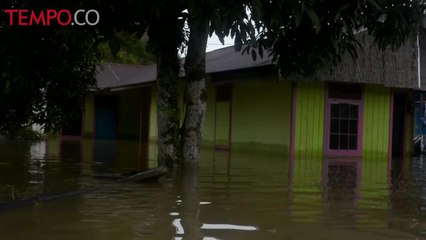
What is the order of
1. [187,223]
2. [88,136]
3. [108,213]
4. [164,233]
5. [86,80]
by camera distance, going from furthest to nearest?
[88,136] → [86,80] → [108,213] → [187,223] → [164,233]

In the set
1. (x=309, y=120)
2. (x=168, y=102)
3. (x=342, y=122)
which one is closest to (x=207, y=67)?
(x=309, y=120)

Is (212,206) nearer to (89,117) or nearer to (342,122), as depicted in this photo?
(342,122)

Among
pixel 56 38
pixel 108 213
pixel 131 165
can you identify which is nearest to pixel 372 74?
→ pixel 131 165

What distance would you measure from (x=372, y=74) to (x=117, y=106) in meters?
16.0

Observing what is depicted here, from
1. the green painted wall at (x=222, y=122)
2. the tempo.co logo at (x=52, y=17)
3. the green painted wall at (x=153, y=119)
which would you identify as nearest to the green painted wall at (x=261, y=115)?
the green painted wall at (x=222, y=122)

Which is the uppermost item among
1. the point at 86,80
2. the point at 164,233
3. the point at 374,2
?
the point at 374,2

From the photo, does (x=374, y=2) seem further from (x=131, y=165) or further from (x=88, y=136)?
(x=88, y=136)

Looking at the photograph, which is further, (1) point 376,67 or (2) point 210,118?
(2) point 210,118

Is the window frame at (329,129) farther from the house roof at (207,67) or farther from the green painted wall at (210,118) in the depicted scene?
the green painted wall at (210,118)

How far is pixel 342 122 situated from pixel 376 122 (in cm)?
124

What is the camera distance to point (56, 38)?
8336mm

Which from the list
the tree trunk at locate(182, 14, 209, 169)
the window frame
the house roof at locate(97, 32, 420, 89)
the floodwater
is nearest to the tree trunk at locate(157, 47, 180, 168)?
the tree trunk at locate(182, 14, 209, 169)

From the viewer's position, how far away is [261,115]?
18.5 meters

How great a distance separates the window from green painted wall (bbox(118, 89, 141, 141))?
13.3 meters
